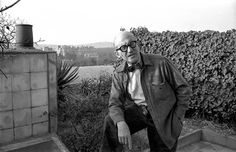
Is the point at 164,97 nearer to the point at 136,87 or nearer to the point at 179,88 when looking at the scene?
the point at 179,88

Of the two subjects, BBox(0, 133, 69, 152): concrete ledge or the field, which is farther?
the field

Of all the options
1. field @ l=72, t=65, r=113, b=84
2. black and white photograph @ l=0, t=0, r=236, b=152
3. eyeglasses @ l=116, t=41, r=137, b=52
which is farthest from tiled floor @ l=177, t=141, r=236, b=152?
field @ l=72, t=65, r=113, b=84

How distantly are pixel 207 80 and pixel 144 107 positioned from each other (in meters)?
2.59

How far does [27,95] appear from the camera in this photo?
3.76 m

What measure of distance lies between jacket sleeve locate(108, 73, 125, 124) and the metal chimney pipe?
233 centimetres

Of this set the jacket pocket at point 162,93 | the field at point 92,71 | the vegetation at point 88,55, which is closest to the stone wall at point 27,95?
the jacket pocket at point 162,93

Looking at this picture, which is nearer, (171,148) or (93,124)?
(171,148)

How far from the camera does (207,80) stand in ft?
15.0

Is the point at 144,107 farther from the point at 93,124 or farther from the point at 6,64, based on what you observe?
the point at 6,64

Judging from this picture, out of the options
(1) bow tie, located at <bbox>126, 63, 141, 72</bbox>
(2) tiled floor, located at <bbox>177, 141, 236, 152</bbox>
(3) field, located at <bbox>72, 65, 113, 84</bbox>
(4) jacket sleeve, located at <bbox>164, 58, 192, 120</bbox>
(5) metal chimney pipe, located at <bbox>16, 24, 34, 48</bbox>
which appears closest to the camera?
(4) jacket sleeve, located at <bbox>164, 58, 192, 120</bbox>

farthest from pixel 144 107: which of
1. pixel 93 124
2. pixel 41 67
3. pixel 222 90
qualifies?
pixel 222 90

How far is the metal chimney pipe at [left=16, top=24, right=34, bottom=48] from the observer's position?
4047 mm

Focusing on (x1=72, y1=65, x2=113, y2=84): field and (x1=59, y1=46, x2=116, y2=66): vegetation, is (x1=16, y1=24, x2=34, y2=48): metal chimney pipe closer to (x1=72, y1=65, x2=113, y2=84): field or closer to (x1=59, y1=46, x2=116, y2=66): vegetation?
(x1=59, y1=46, x2=116, y2=66): vegetation

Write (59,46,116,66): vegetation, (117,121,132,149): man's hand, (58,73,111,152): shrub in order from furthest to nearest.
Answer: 1. (59,46,116,66): vegetation
2. (58,73,111,152): shrub
3. (117,121,132,149): man's hand
